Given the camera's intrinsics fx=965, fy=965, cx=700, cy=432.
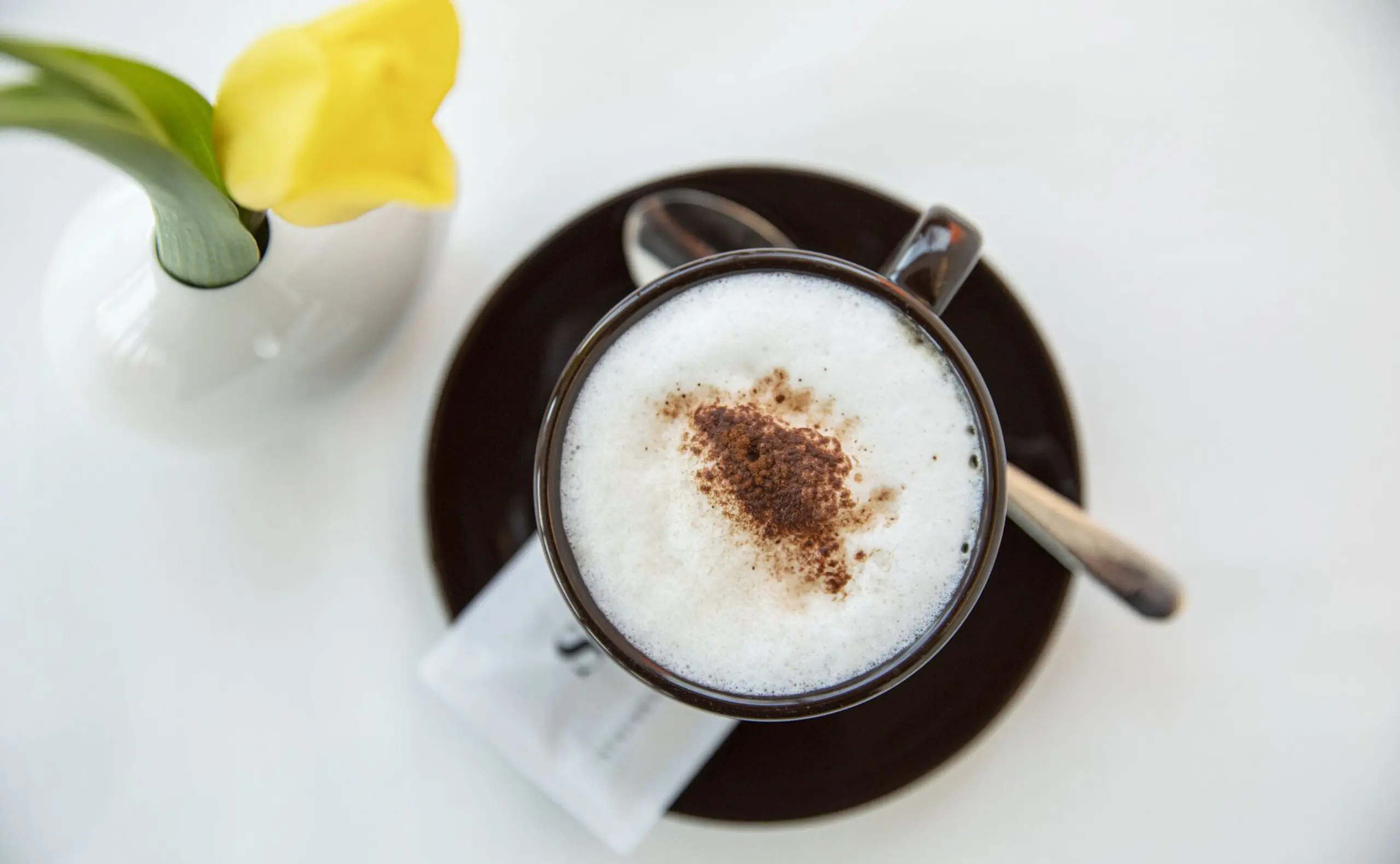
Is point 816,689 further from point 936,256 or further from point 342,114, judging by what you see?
point 342,114

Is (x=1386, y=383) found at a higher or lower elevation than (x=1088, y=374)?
higher

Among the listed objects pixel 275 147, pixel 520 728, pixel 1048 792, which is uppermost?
pixel 275 147

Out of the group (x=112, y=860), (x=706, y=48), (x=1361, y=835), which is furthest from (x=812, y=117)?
(x=112, y=860)

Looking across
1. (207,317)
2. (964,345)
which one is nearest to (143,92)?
(207,317)

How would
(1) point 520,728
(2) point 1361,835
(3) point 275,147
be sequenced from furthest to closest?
(2) point 1361,835 < (1) point 520,728 < (3) point 275,147

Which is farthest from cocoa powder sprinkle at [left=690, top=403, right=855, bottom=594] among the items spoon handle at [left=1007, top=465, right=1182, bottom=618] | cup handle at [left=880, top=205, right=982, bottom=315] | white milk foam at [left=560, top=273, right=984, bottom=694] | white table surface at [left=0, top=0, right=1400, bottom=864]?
white table surface at [left=0, top=0, right=1400, bottom=864]

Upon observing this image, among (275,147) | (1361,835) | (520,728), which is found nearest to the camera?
(275,147)

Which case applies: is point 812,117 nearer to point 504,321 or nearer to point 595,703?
point 504,321

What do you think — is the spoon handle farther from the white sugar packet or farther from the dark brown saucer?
the white sugar packet
